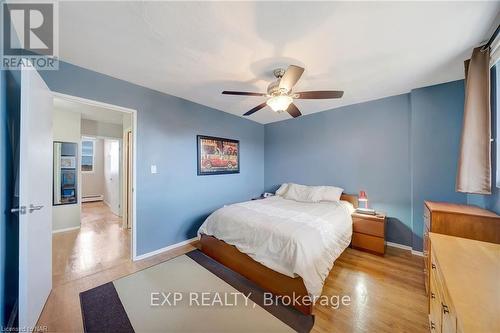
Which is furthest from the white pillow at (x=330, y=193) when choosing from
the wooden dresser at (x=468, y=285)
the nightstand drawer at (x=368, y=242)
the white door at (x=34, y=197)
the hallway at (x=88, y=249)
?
the white door at (x=34, y=197)

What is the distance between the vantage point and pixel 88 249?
116 inches

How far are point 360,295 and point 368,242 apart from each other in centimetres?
117

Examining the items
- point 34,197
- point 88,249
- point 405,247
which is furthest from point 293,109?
point 88,249

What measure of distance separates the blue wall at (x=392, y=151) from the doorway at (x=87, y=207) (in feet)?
11.2

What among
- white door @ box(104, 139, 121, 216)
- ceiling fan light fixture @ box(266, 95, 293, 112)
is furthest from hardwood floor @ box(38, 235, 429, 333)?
white door @ box(104, 139, 121, 216)

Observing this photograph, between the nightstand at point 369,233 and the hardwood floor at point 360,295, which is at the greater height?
the nightstand at point 369,233

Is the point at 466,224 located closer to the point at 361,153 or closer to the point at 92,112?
the point at 361,153

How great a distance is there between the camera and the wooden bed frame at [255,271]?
1727mm

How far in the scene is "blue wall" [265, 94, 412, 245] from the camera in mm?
3045

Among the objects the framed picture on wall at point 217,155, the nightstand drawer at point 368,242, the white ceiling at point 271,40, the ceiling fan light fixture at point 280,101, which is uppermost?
the white ceiling at point 271,40

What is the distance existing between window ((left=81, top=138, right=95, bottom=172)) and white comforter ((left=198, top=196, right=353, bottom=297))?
631cm

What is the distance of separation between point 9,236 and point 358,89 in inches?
167

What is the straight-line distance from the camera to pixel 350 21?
4.95ft

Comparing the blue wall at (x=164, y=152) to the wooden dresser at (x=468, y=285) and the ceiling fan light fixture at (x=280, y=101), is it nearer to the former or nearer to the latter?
the ceiling fan light fixture at (x=280, y=101)
